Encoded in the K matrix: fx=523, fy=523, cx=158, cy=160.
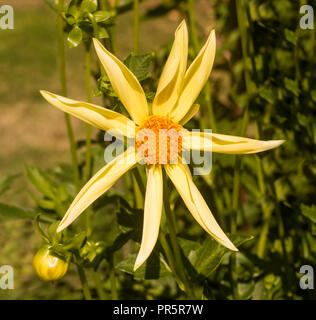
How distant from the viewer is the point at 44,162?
5.99 feet

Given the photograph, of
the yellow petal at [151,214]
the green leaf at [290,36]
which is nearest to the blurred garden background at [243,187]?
the green leaf at [290,36]

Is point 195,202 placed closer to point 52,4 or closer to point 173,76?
point 173,76

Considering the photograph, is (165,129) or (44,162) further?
(44,162)

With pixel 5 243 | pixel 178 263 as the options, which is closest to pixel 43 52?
pixel 5 243

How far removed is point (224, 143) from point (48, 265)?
275 mm

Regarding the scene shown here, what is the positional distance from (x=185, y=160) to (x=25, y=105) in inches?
57.8

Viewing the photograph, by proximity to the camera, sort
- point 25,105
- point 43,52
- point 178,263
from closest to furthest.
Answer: point 178,263 < point 25,105 < point 43,52

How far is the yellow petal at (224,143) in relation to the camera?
594 mm

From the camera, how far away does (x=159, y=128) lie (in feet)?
2.20

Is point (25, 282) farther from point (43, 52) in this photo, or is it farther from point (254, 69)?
point (43, 52)

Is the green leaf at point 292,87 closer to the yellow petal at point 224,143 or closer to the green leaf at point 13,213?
the yellow petal at point 224,143

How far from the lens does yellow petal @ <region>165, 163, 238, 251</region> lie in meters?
0.60

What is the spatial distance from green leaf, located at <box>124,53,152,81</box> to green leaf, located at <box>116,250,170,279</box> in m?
0.25

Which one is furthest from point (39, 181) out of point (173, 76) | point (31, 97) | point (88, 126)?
point (31, 97)
